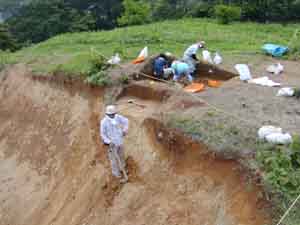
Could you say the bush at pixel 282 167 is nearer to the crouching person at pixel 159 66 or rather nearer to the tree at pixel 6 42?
the crouching person at pixel 159 66

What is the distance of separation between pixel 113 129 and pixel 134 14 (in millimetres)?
18087

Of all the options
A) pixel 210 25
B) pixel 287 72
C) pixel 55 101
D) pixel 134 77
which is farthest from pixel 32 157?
pixel 210 25

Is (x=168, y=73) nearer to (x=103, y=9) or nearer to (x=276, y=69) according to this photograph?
(x=276, y=69)

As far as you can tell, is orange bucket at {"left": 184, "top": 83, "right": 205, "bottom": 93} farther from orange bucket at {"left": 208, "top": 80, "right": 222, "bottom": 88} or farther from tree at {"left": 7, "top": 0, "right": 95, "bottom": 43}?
tree at {"left": 7, "top": 0, "right": 95, "bottom": 43}

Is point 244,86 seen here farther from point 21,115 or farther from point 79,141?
point 21,115

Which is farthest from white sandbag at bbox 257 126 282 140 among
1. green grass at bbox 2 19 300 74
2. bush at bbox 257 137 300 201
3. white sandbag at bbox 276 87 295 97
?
green grass at bbox 2 19 300 74

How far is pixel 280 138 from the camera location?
323 inches

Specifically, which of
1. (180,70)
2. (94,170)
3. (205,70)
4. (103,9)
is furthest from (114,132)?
(103,9)

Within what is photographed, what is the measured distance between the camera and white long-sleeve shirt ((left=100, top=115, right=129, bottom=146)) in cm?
931

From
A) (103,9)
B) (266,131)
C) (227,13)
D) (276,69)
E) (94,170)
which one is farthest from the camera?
(103,9)

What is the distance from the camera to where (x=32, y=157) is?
14.1m

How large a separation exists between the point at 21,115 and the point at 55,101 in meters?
1.77

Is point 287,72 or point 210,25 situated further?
point 210,25

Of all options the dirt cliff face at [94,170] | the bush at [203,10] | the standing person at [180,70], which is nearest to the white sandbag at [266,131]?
the dirt cliff face at [94,170]
